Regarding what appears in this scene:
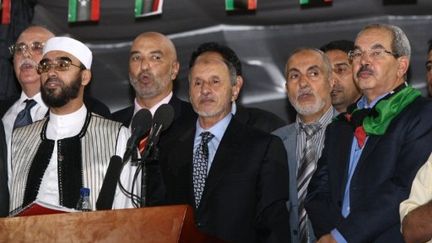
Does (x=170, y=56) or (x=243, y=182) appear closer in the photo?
(x=243, y=182)

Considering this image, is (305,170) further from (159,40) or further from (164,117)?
(164,117)

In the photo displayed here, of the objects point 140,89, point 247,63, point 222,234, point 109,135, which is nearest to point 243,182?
point 222,234

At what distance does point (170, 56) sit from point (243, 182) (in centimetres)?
160

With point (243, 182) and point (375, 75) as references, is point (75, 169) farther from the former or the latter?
point (375, 75)

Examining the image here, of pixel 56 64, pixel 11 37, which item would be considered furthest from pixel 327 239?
pixel 11 37

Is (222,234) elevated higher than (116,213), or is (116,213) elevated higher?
(116,213)

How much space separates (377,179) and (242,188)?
36.6 inches

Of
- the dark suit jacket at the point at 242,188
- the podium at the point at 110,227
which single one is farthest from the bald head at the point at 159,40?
the podium at the point at 110,227

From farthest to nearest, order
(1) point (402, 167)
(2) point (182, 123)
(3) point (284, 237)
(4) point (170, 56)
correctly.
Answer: (4) point (170, 56), (2) point (182, 123), (3) point (284, 237), (1) point (402, 167)

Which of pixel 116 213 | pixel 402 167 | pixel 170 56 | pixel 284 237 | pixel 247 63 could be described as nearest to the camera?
pixel 116 213

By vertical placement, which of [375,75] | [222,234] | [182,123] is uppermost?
[375,75]

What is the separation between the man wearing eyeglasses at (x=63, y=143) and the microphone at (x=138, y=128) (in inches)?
34.1

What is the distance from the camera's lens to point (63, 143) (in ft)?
21.1

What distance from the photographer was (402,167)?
5656 mm
